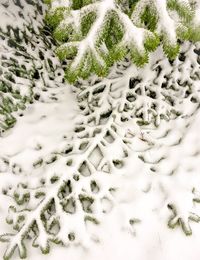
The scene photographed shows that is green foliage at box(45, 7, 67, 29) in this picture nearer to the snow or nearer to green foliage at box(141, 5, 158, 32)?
green foliage at box(141, 5, 158, 32)

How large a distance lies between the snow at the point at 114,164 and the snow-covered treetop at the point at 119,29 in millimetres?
545

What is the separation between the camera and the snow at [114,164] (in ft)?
7.53

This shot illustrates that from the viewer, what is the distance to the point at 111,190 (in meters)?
2.56

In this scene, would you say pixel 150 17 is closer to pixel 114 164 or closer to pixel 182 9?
pixel 182 9

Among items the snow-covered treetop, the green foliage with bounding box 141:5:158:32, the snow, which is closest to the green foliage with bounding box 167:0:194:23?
the snow-covered treetop

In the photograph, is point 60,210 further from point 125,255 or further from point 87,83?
point 87,83

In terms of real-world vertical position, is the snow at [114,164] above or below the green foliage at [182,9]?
below

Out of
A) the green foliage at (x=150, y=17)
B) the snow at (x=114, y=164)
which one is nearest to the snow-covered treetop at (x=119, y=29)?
the green foliage at (x=150, y=17)

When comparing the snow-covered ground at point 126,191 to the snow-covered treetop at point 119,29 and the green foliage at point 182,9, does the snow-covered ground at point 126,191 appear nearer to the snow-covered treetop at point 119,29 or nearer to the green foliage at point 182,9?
the snow-covered treetop at point 119,29

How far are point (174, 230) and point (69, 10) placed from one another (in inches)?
63.3

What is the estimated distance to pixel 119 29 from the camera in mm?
2586

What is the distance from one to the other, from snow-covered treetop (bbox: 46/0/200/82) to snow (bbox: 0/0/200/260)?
54 centimetres

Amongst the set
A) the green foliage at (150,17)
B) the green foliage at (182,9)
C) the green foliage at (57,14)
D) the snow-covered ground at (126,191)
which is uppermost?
the green foliage at (182,9)

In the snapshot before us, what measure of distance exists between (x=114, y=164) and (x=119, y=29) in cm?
94
